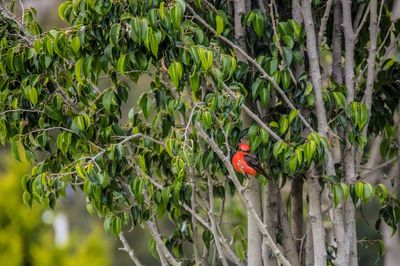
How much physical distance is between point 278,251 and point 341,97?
792 mm

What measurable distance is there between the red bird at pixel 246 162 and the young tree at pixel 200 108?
0.06m

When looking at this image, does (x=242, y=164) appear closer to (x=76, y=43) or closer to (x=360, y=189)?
(x=360, y=189)

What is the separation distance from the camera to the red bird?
3551 mm

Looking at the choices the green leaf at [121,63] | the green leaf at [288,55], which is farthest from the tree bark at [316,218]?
the green leaf at [121,63]

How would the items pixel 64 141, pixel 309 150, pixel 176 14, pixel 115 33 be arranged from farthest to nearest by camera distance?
pixel 64 141
pixel 309 150
pixel 115 33
pixel 176 14

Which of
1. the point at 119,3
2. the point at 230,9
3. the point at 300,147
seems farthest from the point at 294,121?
the point at 119,3

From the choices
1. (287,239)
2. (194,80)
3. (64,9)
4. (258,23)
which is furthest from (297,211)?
(64,9)

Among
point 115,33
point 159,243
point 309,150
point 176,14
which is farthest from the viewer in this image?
point 159,243

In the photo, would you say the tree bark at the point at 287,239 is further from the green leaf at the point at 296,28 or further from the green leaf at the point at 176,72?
the green leaf at the point at 176,72

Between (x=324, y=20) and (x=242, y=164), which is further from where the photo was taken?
(x=324, y=20)

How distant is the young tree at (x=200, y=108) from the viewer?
333 cm

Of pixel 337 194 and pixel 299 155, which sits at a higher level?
pixel 299 155

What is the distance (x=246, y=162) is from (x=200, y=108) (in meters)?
0.42

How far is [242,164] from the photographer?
3580mm
